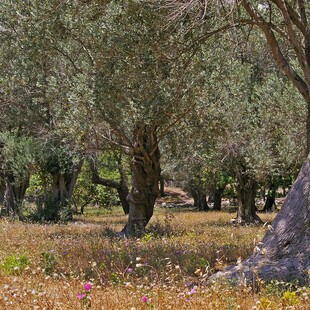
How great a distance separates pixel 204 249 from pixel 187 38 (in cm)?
406

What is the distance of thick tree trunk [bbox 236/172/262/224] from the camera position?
26625mm

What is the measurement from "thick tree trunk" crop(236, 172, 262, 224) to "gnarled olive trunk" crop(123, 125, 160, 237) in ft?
37.8

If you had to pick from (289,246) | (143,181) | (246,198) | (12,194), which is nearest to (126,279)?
(289,246)

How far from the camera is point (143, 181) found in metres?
15.5

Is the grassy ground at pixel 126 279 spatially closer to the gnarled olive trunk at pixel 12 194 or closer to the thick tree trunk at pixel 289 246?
the thick tree trunk at pixel 289 246

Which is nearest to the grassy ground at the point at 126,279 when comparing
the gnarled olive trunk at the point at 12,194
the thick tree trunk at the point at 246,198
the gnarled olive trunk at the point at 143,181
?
the gnarled olive trunk at the point at 143,181

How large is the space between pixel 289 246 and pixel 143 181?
29.0 feet

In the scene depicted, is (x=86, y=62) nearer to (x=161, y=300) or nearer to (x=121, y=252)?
(x=121, y=252)

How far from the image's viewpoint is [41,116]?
73.2 ft

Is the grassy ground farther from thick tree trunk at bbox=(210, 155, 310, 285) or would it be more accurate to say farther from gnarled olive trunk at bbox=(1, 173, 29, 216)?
gnarled olive trunk at bbox=(1, 173, 29, 216)

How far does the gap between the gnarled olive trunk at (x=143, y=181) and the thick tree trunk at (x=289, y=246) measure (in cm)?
783

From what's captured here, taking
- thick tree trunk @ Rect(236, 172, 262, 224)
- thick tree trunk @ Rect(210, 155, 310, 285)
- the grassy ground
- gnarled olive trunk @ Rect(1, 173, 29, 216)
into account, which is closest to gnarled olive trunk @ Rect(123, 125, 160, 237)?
the grassy ground

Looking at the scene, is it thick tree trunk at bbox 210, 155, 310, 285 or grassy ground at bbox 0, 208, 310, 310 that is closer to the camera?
grassy ground at bbox 0, 208, 310, 310

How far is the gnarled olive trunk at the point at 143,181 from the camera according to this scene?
48.9 feet
